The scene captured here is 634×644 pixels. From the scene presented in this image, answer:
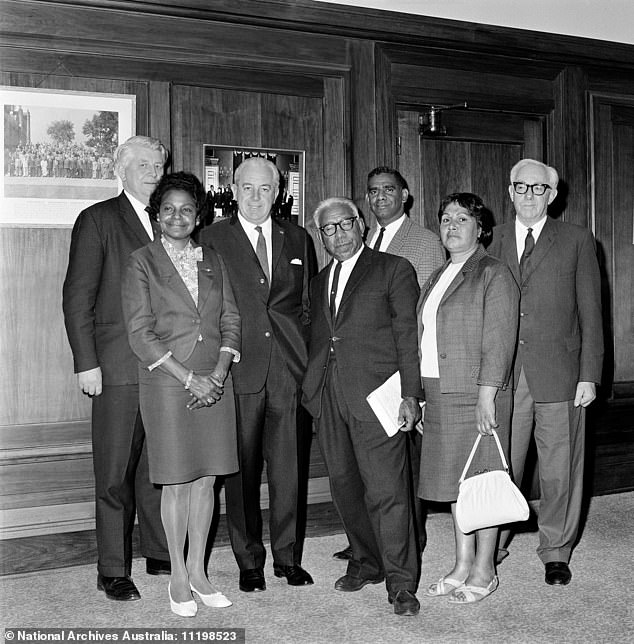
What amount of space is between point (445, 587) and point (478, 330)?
102 cm

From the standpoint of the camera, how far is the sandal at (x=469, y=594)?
3189 mm

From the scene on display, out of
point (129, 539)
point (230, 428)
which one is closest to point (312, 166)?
point (230, 428)

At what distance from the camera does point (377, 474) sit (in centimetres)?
316

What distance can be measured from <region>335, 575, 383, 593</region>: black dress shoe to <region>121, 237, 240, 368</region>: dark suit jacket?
3.43ft

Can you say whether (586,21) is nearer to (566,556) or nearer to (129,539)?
(566,556)

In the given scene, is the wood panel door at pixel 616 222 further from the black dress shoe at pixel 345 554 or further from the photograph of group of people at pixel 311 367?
the black dress shoe at pixel 345 554

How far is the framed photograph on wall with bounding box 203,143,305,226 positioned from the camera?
4.18 metres

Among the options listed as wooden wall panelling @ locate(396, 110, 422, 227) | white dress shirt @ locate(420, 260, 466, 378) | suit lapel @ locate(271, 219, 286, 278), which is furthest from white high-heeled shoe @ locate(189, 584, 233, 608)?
wooden wall panelling @ locate(396, 110, 422, 227)

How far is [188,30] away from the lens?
160 inches

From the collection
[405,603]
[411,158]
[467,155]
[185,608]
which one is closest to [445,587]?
[405,603]

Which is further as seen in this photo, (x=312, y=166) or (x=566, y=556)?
(x=312, y=166)

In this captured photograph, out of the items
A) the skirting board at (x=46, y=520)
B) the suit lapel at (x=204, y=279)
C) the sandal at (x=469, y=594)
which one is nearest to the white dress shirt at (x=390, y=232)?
the suit lapel at (x=204, y=279)

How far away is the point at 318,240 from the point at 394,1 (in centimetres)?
135

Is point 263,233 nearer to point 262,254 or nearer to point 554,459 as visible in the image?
point 262,254
